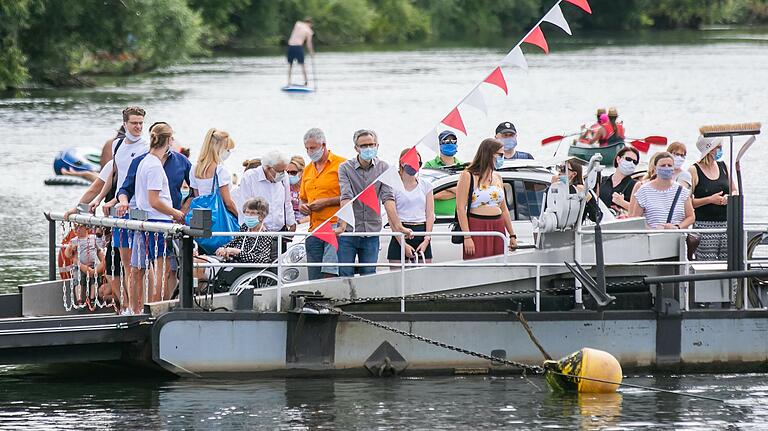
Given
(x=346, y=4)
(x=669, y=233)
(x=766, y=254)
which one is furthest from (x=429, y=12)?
(x=669, y=233)

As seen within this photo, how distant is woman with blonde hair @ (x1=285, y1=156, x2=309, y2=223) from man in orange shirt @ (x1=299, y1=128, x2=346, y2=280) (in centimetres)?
141

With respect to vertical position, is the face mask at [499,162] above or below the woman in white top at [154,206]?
above

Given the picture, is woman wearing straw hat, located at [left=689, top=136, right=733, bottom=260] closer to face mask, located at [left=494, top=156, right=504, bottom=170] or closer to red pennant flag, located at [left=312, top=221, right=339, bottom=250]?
face mask, located at [left=494, top=156, right=504, bottom=170]

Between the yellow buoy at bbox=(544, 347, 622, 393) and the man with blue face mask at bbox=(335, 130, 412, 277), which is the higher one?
the man with blue face mask at bbox=(335, 130, 412, 277)

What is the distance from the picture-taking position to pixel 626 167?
51.3 feet

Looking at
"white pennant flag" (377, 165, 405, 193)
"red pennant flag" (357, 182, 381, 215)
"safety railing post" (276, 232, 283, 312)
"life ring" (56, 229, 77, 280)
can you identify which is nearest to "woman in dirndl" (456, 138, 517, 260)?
"white pennant flag" (377, 165, 405, 193)

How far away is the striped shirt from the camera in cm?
1394

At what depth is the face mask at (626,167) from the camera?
51.2 feet

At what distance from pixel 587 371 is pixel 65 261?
5.27 m

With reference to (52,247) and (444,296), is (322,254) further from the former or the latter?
(52,247)

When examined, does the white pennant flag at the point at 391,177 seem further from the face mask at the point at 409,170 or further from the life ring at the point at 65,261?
the life ring at the point at 65,261

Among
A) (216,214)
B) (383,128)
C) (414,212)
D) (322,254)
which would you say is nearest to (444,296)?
(414,212)

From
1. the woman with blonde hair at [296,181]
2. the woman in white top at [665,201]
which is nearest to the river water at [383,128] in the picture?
the woman in white top at [665,201]

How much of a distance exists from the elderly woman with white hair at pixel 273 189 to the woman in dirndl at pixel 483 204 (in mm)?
1726
